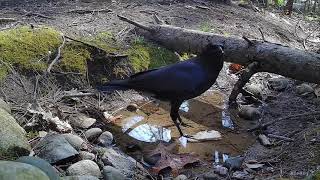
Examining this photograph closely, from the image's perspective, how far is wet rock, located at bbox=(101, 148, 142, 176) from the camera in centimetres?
414

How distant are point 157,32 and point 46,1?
247cm

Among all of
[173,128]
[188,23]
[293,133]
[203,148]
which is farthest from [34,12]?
[293,133]

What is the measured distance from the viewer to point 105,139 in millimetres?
4699

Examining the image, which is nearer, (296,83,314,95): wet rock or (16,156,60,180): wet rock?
(16,156,60,180): wet rock

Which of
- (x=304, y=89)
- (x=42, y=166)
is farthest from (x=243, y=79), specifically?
(x=42, y=166)

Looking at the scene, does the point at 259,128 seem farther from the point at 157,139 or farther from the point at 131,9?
the point at 131,9

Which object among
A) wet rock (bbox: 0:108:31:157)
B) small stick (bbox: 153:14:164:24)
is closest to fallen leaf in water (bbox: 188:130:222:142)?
wet rock (bbox: 0:108:31:157)

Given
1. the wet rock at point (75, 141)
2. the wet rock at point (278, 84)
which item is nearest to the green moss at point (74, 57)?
the wet rock at point (75, 141)

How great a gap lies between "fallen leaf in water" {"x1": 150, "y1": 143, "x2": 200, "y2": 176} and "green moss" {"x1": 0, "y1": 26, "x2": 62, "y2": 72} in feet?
5.96

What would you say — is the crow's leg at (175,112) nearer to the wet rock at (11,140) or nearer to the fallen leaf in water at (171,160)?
the fallen leaf in water at (171,160)

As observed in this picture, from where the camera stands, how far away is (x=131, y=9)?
8.08 meters

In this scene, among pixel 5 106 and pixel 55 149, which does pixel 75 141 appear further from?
pixel 5 106

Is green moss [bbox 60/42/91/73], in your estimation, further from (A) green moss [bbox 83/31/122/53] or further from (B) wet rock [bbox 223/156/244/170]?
(B) wet rock [bbox 223/156/244/170]

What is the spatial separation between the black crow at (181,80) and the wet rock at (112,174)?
128 cm
